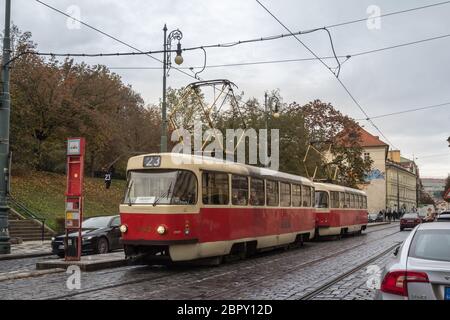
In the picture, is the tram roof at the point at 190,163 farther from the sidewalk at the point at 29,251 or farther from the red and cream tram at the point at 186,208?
the sidewalk at the point at 29,251

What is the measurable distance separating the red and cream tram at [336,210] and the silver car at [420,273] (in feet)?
70.3

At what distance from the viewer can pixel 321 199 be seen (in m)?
28.1

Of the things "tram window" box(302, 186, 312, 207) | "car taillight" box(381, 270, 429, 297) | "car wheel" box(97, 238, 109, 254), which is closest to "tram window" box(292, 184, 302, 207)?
"tram window" box(302, 186, 312, 207)

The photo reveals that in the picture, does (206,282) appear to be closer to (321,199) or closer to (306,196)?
(306,196)

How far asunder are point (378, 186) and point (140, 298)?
96476mm

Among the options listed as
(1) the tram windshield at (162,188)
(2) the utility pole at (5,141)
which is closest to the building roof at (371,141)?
(2) the utility pole at (5,141)

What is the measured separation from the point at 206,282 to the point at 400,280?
645 cm

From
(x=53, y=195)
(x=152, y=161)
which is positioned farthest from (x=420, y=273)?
(x=53, y=195)

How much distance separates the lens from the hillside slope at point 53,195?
108ft

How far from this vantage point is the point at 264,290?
10586 mm

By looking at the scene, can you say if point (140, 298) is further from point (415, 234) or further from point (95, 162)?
point (95, 162)

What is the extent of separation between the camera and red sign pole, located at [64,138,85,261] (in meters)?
14.5

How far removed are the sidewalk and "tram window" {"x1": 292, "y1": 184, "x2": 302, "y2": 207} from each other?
933cm

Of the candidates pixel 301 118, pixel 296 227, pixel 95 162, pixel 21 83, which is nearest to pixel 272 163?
pixel 301 118
